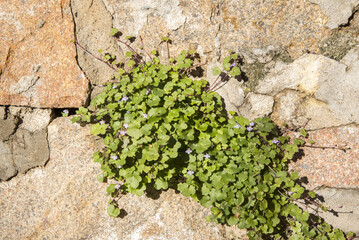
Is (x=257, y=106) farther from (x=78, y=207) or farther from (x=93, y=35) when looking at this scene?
(x=78, y=207)

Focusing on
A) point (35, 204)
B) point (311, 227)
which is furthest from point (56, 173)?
point (311, 227)

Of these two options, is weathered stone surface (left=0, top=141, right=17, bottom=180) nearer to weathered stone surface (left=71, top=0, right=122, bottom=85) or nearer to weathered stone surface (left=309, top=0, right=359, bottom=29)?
weathered stone surface (left=71, top=0, right=122, bottom=85)

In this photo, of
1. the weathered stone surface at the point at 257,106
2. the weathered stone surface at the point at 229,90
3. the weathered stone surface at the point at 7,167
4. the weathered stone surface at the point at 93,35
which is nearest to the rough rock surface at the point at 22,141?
the weathered stone surface at the point at 7,167

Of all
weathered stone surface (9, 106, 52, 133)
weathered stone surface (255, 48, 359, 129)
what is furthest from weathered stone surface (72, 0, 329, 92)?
weathered stone surface (9, 106, 52, 133)

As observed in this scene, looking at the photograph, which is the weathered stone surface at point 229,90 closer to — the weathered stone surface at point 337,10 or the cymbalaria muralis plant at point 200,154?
the cymbalaria muralis plant at point 200,154

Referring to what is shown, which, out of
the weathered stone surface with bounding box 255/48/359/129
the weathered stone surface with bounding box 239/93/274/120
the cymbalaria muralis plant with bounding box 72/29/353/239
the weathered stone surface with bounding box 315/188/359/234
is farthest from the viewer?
the weathered stone surface with bounding box 239/93/274/120

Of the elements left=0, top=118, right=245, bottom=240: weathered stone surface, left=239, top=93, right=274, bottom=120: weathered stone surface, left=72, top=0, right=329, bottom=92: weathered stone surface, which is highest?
left=72, top=0, right=329, bottom=92: weathered stone surface
